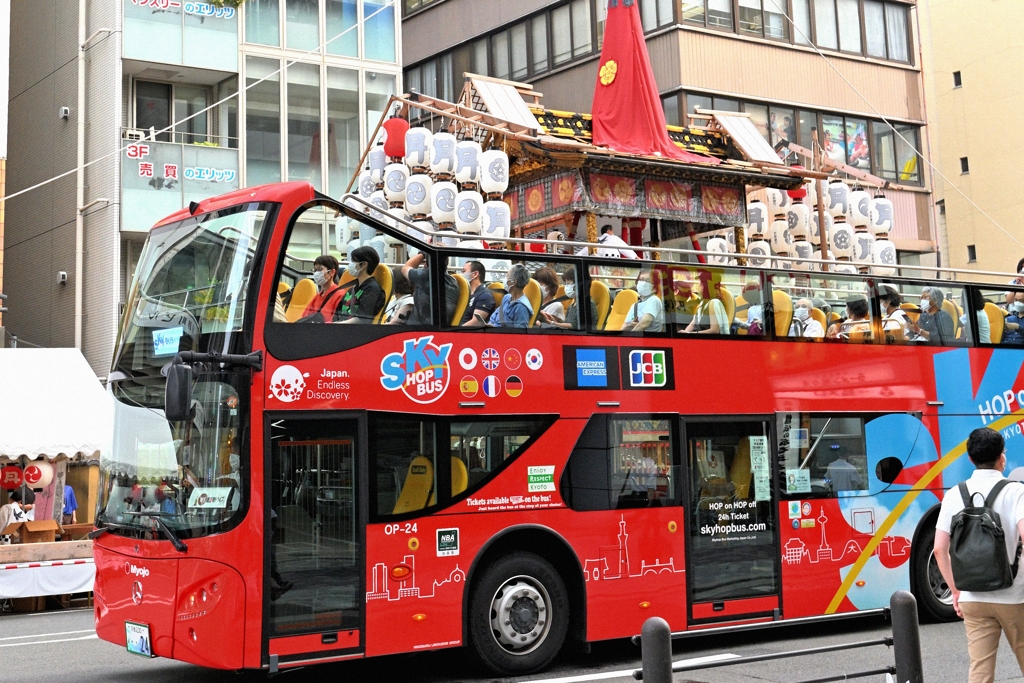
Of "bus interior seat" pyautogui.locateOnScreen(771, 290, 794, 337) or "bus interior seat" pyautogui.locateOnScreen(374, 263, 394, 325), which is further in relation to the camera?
"bus interior seat" pyautogui.locateOnScreen(771, 290, 794, 337)

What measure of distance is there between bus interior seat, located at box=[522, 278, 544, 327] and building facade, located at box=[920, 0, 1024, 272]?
28.2m

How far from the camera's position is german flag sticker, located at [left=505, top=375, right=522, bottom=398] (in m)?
10.1

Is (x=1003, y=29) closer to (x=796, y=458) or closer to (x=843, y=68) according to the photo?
(x=843, y=68)

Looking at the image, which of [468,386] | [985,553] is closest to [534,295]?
[468,386]

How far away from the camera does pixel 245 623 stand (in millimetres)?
8398

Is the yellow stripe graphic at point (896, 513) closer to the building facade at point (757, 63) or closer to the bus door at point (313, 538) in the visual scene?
the bus door at point (313, 538)

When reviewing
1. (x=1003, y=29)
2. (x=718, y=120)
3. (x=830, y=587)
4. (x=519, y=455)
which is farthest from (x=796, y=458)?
(x=1003, y=29)

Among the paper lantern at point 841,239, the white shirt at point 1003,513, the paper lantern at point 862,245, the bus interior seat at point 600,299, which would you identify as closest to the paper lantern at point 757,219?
the paper lantern at point 841,239

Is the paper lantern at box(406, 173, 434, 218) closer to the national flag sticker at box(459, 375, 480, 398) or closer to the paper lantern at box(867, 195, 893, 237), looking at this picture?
the national flag sticker at box(459, 375, 480, 398)

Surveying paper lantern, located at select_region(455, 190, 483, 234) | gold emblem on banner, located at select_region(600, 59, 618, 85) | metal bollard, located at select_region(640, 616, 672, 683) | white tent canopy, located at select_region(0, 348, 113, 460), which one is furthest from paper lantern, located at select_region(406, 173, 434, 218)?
metal bollard, located at select_region(640, 616, 672, 683)

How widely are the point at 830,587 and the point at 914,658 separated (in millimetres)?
5377

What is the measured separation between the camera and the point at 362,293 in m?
9.53

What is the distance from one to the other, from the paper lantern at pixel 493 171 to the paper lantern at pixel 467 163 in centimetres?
11

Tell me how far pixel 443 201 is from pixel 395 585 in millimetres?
9681
